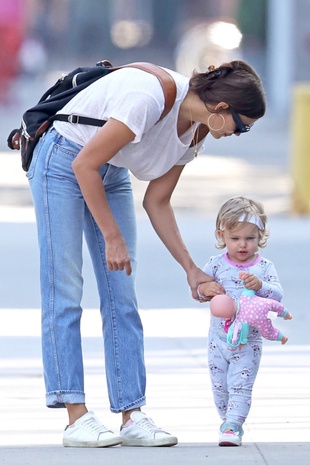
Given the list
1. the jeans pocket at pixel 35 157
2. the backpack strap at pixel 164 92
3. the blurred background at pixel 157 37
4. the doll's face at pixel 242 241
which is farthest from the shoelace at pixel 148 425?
the blurred background at pixel 157 37

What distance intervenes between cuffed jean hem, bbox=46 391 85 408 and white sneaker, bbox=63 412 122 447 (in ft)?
0.22

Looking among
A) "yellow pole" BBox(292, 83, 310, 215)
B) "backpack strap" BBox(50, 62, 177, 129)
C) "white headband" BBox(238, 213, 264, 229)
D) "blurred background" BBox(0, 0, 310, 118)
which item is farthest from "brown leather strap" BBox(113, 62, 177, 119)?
"blurred background" BBox(0, 0, 310, 118)

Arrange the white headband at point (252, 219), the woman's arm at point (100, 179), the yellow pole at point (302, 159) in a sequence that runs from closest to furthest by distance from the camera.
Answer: the woman's arm at point (100, 179) → the white headband at point (252, 219) → the yellow pole at point (302, 159)

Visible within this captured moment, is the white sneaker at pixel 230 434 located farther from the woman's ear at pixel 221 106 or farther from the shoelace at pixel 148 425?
the woman's ear at pixel 221 106

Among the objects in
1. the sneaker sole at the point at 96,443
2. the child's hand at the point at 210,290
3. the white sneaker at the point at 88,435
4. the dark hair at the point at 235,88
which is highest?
the dark hair at the point at 235,88

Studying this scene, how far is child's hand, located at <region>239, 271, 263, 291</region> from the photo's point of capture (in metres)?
4.62

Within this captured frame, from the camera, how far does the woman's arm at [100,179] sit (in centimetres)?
441

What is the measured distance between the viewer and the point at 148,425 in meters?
4.81

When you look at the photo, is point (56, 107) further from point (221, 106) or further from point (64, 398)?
point (64, 398)

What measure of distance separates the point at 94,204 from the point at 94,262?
1.45ft

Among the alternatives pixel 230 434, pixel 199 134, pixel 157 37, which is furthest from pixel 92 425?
pixel 157 37

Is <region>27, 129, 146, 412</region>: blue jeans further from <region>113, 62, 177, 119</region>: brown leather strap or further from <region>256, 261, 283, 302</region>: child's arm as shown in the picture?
<region>256, 261, 283, 302</region>: child's arm

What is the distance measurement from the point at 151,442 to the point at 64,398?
0.35 metres

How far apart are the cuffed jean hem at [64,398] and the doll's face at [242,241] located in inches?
29.9
